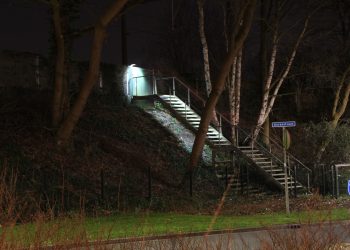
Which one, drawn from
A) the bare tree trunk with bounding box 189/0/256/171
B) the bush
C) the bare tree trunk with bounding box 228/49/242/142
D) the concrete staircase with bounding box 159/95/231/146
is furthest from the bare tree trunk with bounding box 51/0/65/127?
the bush

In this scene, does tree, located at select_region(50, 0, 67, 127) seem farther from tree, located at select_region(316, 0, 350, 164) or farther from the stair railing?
tree, located at select_region(316, 0, 350, 164)

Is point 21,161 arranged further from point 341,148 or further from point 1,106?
point 341,148

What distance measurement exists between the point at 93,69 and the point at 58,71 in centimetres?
183

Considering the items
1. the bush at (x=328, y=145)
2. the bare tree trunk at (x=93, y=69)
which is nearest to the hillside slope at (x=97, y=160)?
the bare tree trunk at (x=93, y=69)

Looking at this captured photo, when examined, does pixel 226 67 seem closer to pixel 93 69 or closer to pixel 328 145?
pixel 93 69

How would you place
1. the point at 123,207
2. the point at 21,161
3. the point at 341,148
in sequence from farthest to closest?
1. the point at 341,148
2. the point at 21,161
3. the point at 123,207

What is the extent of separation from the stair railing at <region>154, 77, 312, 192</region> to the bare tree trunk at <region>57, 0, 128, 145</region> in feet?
30.6

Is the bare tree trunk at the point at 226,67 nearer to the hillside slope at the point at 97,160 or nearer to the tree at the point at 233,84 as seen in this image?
the hillside slope at the point at 97,160

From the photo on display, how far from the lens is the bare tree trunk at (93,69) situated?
22.8 meters

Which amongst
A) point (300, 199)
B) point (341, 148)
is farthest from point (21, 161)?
point (341, 148)

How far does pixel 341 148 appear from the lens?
34.4 meters

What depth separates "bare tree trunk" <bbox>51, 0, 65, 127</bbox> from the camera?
78.3ft

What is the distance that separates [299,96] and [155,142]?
55.4 feet

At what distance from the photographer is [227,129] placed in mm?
34125
